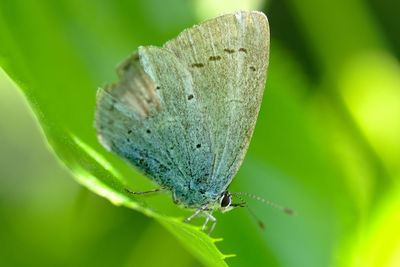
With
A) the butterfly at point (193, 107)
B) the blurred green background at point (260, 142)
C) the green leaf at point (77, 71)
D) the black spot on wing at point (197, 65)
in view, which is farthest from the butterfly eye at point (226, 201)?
the black spot on wing at point (197, 65)

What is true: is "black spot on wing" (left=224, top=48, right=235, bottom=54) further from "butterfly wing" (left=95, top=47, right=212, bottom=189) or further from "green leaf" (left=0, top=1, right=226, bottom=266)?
"green leaf" (left=0, top=1, right=226, bottom=266)

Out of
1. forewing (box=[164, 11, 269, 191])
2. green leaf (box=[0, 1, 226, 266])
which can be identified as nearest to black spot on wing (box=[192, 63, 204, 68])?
forewing (box=[164, 11, 269, 191])

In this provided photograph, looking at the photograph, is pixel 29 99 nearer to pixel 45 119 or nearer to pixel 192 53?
pixel 45 119

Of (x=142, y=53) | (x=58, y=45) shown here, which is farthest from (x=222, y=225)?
(x=58, y=45)

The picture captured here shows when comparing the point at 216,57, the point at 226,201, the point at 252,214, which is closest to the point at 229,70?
the point at 216,57

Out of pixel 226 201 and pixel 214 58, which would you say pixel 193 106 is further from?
pixel 226 201
